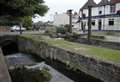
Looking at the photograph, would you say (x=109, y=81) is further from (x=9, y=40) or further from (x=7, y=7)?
(x=9, y=40)

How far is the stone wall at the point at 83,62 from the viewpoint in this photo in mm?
7676

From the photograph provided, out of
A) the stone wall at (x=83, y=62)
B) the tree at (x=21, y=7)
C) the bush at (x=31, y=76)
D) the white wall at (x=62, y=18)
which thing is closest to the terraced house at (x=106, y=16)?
the tree at (x=21, y=7)

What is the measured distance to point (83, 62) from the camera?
31.7ft

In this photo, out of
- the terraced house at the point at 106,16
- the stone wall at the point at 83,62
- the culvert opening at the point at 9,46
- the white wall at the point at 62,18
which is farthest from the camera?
the white wall at the point at 62,18

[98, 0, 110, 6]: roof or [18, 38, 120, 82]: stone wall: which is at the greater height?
[98, 0, 110, 6]: roof

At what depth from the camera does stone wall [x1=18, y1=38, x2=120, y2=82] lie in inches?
302

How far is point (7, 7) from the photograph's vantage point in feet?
49.1

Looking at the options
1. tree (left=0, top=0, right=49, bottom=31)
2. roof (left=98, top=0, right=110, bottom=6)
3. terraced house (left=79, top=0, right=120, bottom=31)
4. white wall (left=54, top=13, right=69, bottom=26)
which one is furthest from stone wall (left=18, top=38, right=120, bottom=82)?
white wall (left=54, top=13, right=69, bottom=26)

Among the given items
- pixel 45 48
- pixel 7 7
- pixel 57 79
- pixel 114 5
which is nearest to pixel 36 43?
pixel 45 48

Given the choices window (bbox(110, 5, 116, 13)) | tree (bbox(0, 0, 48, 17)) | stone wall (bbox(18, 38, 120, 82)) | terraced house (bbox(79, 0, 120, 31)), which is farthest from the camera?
window (bbox(110, 5, 116, 13))

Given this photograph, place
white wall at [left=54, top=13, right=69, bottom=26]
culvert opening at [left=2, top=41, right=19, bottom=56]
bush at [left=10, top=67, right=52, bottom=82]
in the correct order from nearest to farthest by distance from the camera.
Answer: bush at [left=10, top=67, right=52, bottom=82] < culvert opening at [left=2, top=41, right=19, bottom=56] < white wall at [left=54, top=13, right=69, bottom=26]

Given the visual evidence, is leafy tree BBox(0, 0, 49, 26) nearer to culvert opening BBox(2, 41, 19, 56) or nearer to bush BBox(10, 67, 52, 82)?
bush BBox(10, 67, 52, 82)

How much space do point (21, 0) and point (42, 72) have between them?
6.12 meters

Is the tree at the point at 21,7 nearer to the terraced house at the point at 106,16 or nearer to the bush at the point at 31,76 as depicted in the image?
the bush at the point at 31,76
